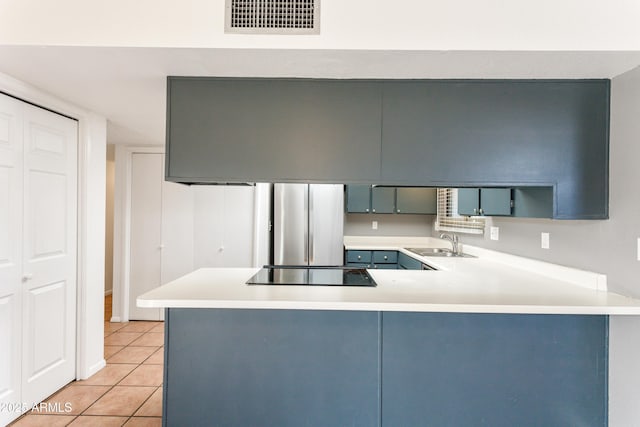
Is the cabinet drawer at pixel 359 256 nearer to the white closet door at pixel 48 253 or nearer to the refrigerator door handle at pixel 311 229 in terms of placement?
the refrigerator door handle at pixel 311 229

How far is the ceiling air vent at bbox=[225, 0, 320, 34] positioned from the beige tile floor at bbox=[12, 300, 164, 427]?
2.36 m

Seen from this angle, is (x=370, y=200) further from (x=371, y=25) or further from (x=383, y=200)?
(x=371, y=25)

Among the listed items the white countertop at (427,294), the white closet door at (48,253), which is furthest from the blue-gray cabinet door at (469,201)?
the white closet door at (48,253)

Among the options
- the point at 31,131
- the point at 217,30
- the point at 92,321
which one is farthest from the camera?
the point at 92,321

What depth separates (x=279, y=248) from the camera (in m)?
3.93

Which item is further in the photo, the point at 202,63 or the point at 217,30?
the point at 202,63

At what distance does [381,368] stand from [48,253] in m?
2.35

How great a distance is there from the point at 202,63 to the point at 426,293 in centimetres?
171

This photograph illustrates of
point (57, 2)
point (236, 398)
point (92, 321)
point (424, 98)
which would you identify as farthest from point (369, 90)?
point (92, 321)

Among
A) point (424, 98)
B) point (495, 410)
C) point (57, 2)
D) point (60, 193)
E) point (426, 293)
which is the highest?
point (57, 2)

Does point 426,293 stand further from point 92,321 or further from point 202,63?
point 92,321

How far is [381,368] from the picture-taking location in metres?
1.80

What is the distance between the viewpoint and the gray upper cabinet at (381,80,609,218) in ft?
6.36

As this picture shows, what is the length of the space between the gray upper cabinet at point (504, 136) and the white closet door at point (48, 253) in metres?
2.28
